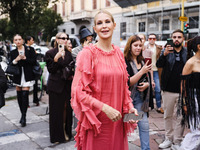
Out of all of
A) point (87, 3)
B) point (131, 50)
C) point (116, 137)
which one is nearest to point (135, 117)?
point (116, 137)

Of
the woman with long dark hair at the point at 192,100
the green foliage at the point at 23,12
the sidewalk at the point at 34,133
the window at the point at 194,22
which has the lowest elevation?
the sidewalk at the point at 34,133

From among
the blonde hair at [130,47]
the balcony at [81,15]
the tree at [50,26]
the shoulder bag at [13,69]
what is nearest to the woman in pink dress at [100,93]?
the blonde hair at [130,47]

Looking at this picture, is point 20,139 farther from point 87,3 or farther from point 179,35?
point 87,3

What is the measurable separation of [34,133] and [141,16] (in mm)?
25941

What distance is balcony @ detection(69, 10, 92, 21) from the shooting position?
1329 inches

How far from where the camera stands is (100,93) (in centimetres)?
210

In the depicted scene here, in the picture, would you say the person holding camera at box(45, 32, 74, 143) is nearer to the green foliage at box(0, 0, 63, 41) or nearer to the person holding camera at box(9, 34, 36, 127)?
the person holding camera at box(9, 34, 36, 127)

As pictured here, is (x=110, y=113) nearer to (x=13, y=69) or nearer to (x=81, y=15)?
(x=13, y=69)

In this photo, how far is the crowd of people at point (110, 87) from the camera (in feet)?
6.82

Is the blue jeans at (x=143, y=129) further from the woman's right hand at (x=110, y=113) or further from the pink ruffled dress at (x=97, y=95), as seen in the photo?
the woman's right hand at (x=110, y=113)

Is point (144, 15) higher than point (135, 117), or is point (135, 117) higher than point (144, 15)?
point (144, 15)

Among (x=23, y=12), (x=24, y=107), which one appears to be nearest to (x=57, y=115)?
(x=24, y=107)

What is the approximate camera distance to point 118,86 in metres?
2.16

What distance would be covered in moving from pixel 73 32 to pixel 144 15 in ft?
45.7
